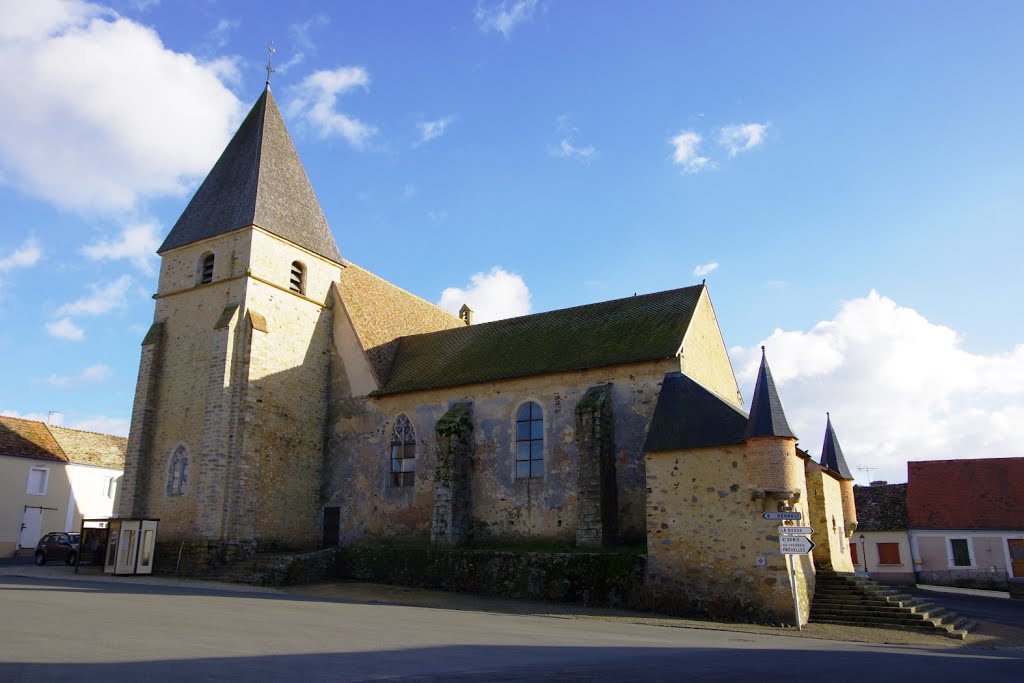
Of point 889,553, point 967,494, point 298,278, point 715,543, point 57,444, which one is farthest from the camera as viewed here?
point 57,444

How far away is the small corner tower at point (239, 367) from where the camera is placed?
74.9 ft

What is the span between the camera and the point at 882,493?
116 feet

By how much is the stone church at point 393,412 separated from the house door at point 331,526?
7 centimetres

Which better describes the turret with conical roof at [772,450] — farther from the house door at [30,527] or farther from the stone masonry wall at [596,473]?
the house door at [30,527]

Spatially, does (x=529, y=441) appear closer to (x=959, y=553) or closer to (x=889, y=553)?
(x=889, y=553)

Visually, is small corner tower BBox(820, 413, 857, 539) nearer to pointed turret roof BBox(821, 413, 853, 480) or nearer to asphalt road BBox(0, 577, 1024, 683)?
pointed turret roof BBox(821, 413, 853, 480)

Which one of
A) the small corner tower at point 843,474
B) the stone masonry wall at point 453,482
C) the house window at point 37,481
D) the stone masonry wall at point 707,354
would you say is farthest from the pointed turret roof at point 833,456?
the house window at point 37,481

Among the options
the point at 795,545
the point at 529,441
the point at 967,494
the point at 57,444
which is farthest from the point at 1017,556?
the point at 57,444

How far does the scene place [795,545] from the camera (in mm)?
15188

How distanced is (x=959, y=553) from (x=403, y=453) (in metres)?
24.4

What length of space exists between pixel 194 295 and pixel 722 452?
18.6 metres

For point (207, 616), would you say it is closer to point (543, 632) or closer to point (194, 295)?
point (543, 632)

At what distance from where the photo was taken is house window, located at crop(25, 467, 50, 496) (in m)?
32.6

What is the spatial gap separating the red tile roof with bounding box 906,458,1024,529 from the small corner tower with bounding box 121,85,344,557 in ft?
87.9
